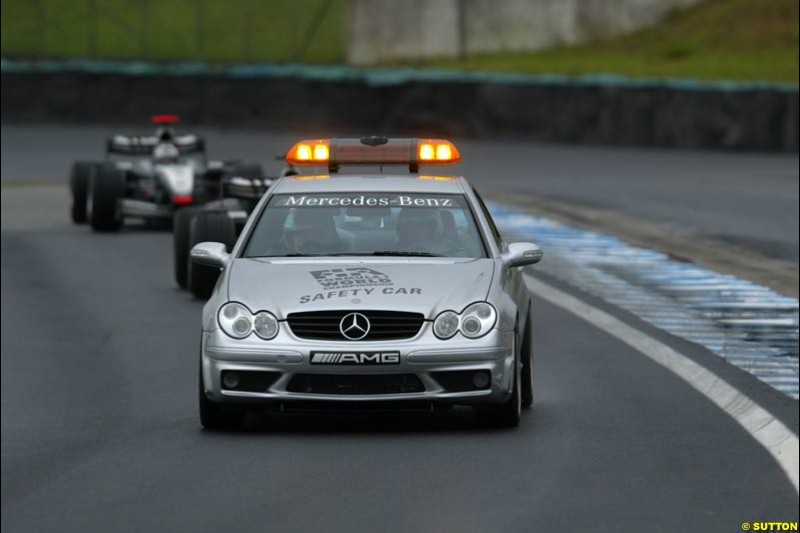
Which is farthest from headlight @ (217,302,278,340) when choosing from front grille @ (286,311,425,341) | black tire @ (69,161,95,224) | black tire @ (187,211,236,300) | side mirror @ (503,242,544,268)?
black tire @ (69,161,95,224)

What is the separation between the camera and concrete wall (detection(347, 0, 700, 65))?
172ft

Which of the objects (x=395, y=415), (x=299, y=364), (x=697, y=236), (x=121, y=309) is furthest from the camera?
(x=697, y=236)

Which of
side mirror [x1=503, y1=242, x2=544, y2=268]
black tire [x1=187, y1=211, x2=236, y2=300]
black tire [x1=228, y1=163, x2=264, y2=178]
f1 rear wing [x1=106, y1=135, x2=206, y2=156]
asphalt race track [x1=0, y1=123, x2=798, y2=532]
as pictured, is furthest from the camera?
f1 rear wing [x1=106, y1=135, x2=206, y2=156]

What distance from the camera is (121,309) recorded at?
17.6 metres

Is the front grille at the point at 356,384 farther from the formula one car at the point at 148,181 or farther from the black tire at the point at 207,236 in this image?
the formula one car at the point at 148,181

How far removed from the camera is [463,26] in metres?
53.1

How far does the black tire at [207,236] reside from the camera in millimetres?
16906

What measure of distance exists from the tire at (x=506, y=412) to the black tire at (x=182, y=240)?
24.4 ft

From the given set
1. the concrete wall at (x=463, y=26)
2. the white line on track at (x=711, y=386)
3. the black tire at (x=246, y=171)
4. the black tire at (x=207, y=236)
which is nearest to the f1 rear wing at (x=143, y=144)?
the black tire at (x=246, y=171)

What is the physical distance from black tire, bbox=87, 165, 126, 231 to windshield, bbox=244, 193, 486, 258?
13.4 meters

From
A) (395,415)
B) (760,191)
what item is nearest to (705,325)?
(395,415)

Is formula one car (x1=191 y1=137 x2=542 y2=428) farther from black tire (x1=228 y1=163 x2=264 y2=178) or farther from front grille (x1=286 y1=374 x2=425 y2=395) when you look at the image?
black tire (x1=228 y1=163 x2=264 y2=178)

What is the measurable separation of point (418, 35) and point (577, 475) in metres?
43.3

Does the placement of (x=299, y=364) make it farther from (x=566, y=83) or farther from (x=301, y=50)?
(x=301, y=50)
